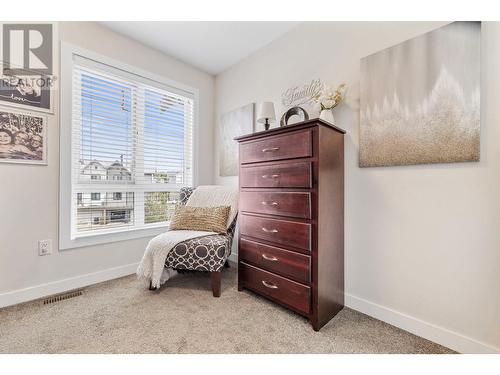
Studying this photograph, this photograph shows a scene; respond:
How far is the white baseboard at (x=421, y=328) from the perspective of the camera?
1.23 m

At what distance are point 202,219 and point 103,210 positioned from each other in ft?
3.33

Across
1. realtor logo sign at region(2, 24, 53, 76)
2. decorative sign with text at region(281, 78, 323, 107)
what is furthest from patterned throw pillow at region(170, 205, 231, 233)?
realtor logo sign at region(2, 24, 53, 76)

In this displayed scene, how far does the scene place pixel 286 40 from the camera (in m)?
2.23

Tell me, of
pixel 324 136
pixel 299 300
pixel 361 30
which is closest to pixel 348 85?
pixel 361 30

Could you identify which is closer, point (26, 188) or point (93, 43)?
point (26, 188)

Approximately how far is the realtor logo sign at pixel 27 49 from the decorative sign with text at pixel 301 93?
206 centimetres

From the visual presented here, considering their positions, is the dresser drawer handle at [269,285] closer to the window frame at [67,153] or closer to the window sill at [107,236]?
the window sill at [107,236]

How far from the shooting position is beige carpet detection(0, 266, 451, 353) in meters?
1.27

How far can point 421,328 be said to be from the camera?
1.40 meters

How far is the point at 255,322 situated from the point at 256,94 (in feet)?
7.20

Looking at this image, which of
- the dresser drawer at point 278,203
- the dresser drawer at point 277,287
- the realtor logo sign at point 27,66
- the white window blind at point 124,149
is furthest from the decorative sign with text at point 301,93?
the realtor logo sign at point 27,66

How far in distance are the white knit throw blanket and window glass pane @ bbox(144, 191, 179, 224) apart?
0.47 m

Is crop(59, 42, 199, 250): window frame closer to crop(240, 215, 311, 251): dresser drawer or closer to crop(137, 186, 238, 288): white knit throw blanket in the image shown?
crop(137, 186, 238, 288): white knit throw blanket
